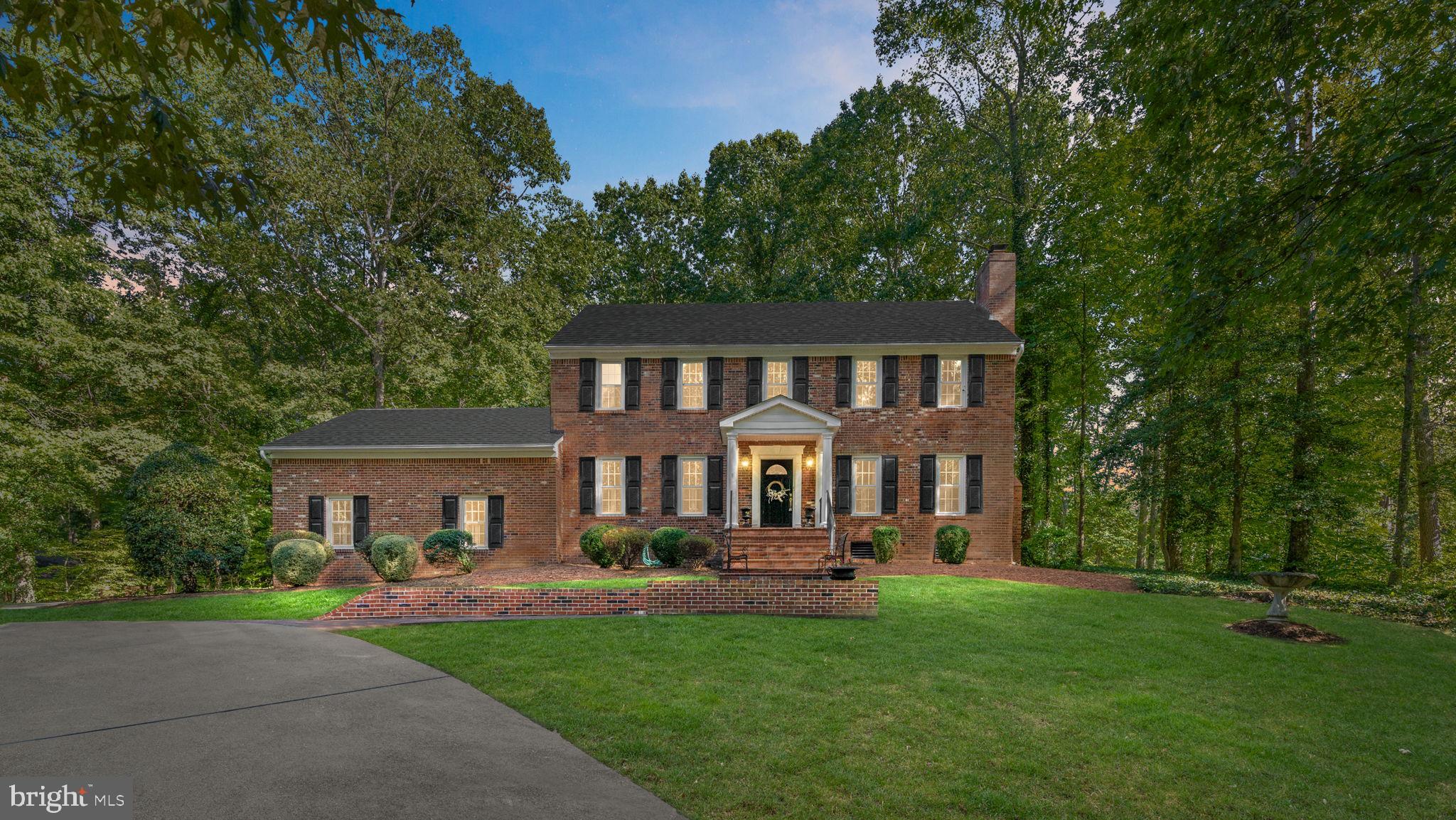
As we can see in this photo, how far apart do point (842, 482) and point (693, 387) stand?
534cm

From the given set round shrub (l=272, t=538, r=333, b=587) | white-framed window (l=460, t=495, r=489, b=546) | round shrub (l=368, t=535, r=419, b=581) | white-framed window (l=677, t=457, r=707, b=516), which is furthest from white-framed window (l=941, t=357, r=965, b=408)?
round shrub (l=272, t=538, r=333, b=587)

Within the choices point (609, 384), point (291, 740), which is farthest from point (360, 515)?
point (291, 740)

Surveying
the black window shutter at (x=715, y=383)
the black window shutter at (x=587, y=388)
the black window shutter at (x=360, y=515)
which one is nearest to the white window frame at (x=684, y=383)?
the black window shutter at (x=715, y=383)

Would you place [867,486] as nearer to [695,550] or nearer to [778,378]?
[778,378]

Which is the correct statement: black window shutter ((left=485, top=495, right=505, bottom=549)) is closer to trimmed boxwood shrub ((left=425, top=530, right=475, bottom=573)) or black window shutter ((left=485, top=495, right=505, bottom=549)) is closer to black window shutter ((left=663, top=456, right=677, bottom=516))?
trimmed boxwood shrub ((left=425, top=530, right=475, bottom=573))

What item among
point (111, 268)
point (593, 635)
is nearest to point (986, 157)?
point (593, 635)

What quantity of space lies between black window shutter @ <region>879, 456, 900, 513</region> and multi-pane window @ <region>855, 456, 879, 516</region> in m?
0.12

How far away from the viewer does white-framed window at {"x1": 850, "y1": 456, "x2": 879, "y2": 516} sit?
18.0 meters

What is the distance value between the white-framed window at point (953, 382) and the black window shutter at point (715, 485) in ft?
22.8

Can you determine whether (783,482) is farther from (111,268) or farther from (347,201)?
(111,268)

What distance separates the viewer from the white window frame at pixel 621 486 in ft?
60.2

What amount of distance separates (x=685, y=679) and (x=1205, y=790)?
4.72m

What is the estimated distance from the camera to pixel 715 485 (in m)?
18.4

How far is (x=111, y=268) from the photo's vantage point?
1945 centimetres
